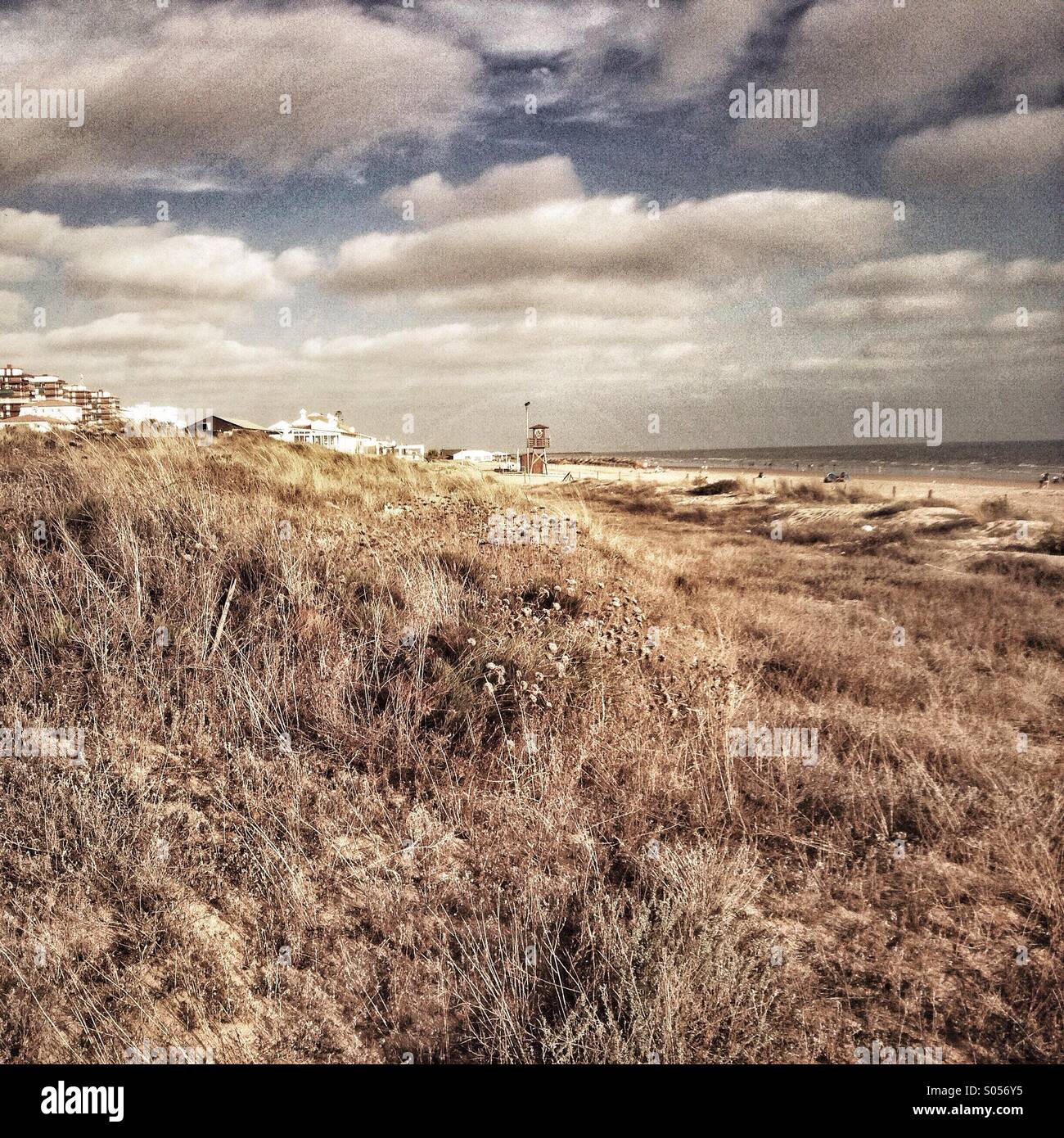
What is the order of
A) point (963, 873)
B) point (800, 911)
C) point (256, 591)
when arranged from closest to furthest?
point (800, 911) < point (963, 873) < point (256, 591)

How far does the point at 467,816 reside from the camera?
3.94m

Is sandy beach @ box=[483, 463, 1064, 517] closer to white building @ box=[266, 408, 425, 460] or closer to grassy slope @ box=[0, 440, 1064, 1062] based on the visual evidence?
white building @ box=[266, 408, 425, 460]

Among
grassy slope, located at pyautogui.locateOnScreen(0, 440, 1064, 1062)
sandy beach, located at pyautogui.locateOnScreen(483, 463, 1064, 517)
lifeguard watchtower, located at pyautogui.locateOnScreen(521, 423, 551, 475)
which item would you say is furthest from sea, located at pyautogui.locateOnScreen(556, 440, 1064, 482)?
grassy slope, located at pyautogui.locateOnScreen(0, 440, 1064, 1062)

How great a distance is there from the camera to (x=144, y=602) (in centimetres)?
538

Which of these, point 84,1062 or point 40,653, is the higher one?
point 40,653

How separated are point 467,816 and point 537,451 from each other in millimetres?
36636

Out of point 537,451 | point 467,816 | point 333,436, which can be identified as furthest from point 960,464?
point 467,816

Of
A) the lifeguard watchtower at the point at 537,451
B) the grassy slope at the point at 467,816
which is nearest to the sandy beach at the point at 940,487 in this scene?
the lifeguard watchtower at the point at 537,451

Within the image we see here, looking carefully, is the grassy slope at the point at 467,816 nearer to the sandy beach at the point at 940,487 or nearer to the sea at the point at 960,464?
the sandy beach at the point at 940,487

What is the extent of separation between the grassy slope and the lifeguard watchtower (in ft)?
96.9

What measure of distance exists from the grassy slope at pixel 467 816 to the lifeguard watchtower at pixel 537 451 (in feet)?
96.9
